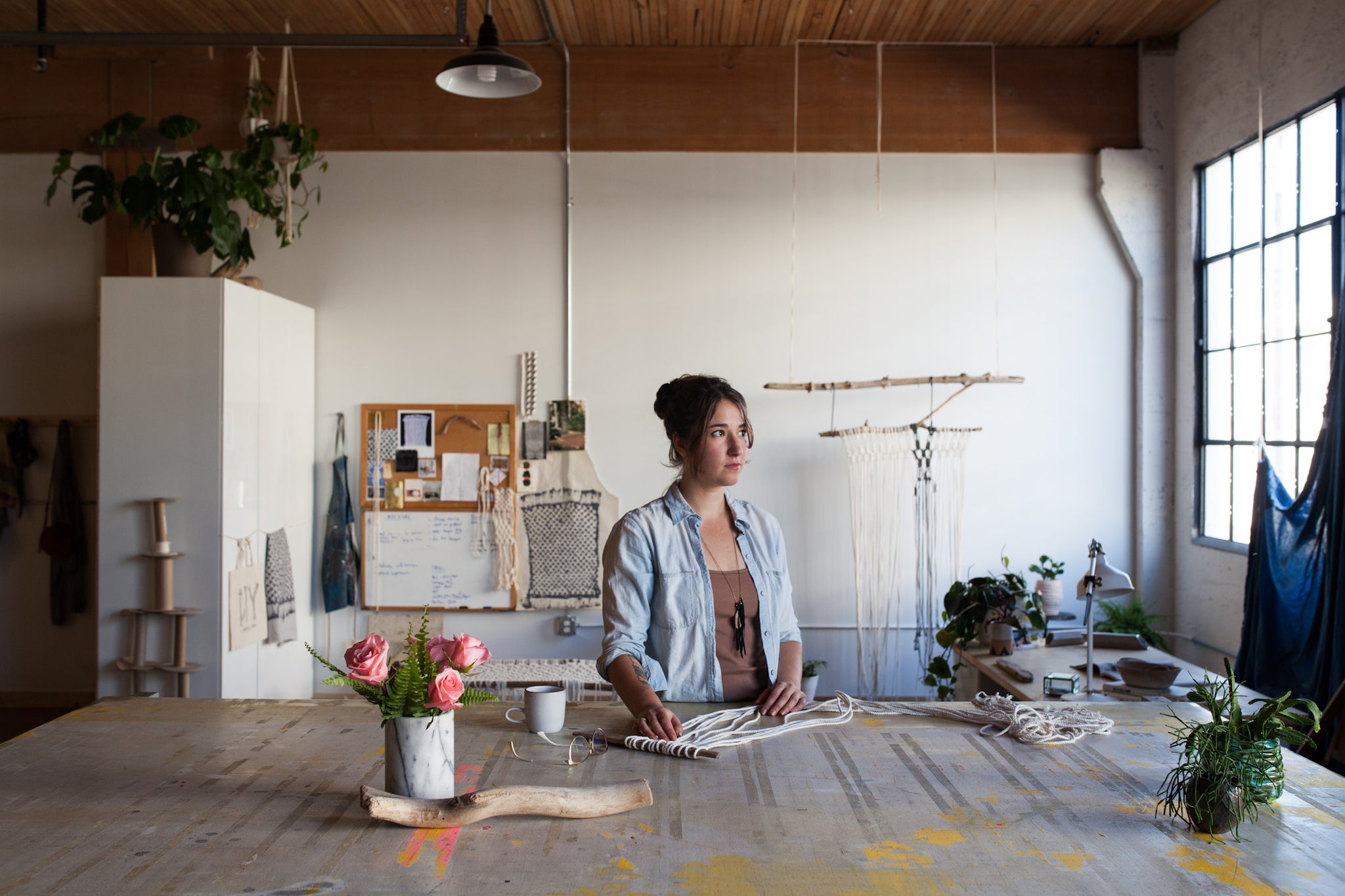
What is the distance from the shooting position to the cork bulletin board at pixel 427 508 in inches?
204

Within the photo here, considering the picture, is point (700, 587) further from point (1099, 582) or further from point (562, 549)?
point (562, 549)

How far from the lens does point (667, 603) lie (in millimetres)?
2443

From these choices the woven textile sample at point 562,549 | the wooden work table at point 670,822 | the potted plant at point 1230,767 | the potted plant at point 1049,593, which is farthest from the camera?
the woven textile sample at point 562,549

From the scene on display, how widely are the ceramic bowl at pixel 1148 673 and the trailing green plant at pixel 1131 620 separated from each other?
1.33 m

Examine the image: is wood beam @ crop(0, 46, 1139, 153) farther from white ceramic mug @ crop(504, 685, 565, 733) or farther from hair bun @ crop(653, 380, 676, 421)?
white ceramic mug @ crop(504, 685, 565, 733)

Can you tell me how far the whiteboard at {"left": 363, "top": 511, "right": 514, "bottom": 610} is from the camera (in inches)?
204

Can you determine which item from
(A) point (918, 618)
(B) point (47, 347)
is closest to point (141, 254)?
(B) point (47, 347)

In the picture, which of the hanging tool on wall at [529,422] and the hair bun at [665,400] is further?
the hanging tool on wall at [529,422]

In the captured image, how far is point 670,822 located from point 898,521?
11.9ft

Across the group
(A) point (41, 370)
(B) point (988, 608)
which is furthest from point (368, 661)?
(A) point (41, 370)

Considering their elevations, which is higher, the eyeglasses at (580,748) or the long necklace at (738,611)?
the long necklace at (738,611)

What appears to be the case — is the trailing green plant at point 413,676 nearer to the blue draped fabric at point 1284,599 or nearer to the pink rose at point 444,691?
the pink rose at point 444,691

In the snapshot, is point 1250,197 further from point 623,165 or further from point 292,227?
point 292,227

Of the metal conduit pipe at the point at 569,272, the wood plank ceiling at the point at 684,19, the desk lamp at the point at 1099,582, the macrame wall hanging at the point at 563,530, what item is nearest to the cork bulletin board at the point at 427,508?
the macrame wall hanging at the point at 563,530
